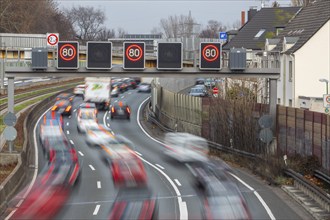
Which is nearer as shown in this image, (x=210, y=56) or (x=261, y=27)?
(x=210, y=56)

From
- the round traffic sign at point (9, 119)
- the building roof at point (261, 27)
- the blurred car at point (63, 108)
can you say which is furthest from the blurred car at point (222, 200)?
the building roof at point (261, 27)

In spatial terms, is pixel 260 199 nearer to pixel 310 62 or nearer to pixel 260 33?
pixel 310 62

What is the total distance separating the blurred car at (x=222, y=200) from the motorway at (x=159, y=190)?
430mm

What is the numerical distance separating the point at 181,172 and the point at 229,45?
4599cm

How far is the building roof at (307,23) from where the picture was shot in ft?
172

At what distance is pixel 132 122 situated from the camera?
76.2 m

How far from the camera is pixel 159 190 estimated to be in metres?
36.4

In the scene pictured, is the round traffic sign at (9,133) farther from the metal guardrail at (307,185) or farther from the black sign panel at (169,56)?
the metal guardrail at (307,185)

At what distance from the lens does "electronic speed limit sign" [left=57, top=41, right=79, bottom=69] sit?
42.2 m

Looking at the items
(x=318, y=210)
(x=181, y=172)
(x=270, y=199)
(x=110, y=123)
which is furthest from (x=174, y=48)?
(x=110, y=123)

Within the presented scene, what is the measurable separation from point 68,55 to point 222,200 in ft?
53.2

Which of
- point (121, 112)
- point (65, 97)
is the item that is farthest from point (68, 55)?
point (65, 97)

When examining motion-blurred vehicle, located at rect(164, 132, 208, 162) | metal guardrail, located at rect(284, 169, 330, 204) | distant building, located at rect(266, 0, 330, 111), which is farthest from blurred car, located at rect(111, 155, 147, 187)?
distant building, located at rect(266, 0, 330, 111)

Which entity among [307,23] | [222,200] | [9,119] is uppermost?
[307,23]
